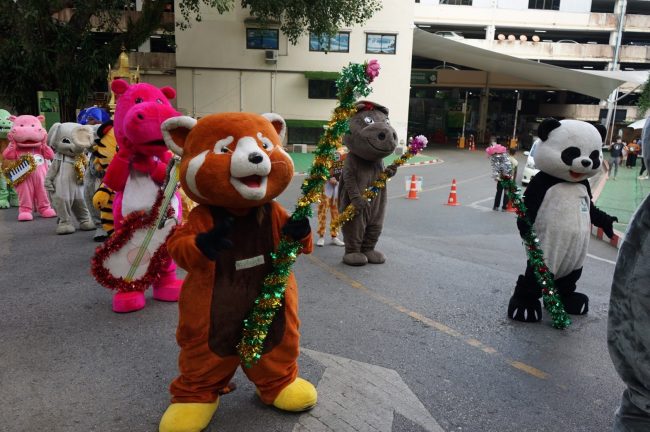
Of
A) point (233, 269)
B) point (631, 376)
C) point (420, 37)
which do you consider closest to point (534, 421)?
point (631, 376)

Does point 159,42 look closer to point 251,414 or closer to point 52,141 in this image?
point 52,141

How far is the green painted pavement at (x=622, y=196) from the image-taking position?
456 inches

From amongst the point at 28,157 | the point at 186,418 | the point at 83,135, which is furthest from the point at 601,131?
the point at 28,157

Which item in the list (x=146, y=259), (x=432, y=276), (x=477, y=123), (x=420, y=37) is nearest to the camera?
(x=146, y=259)

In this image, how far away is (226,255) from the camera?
3143mm

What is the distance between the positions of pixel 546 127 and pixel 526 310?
5.78ft

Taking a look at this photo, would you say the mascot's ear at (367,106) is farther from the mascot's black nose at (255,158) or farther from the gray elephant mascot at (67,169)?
the gray elephant mascot at (67,169)

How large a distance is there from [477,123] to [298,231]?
3424 cm

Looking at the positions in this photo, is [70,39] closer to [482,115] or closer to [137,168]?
[137,168]

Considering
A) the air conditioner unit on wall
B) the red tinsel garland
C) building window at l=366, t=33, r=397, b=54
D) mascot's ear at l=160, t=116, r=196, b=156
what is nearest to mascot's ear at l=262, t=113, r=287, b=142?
mascot's ear at l=160, t=116, r=196, b=156

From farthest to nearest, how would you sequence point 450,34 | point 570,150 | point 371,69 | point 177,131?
point 450,34
point 570,150
point 177,131
point 371,69

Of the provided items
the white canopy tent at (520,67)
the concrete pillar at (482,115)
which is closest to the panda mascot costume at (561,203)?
the white canopy tent at (520,67)

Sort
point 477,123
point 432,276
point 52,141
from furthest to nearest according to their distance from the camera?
point 477,123, point 52,141, point 432,276

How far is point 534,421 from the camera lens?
3379 millimetres
